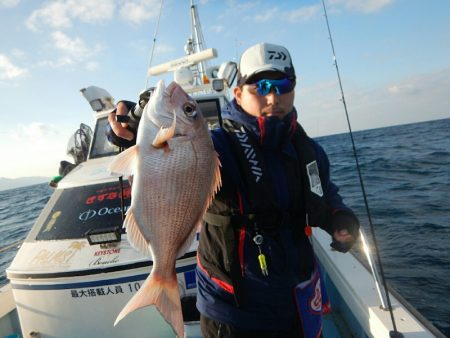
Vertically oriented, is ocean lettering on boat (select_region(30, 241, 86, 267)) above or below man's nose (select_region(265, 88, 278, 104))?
below

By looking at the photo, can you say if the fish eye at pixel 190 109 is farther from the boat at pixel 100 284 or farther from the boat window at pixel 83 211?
the boat window at pixel 83 211

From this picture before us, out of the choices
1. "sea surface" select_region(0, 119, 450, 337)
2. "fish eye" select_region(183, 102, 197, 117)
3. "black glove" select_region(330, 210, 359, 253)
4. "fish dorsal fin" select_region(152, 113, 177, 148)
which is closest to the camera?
"fish dorsal fin" select_region(152, 113, 177, 148)

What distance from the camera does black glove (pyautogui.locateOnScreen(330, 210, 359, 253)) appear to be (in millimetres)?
1893

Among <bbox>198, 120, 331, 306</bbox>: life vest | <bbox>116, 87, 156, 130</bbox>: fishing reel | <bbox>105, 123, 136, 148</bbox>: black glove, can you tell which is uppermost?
<bbox>116, 87, 156, 130</bbox>: fishing reel

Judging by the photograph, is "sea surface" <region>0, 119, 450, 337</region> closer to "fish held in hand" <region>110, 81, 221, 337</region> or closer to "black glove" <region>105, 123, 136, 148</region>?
"fish held in hand" <region>110, 81, 221, 337</region>

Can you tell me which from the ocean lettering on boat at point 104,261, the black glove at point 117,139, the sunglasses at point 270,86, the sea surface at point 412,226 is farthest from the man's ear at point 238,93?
the sea surface at point 412,226

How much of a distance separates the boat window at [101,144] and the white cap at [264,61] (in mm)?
3421

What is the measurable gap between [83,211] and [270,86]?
2719 millimetres

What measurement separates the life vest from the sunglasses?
0.22 m

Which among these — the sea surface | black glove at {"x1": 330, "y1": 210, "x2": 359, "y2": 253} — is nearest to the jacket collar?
black glove at {"x1": 330, "y1": 210, "x2": 359, "y2": 253}

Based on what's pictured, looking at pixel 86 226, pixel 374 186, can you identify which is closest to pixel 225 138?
pixel 86 226

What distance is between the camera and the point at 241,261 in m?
1.68

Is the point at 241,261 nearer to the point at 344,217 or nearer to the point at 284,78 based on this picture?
the point at 344,217

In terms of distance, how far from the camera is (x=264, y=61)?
1.84 metres
